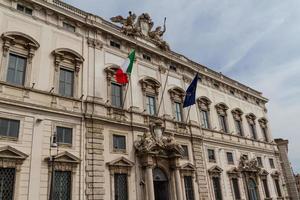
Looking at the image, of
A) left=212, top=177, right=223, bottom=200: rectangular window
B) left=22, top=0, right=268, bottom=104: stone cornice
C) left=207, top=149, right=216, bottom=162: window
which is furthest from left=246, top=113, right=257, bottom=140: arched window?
left=212, top=177, right=223, bottom=200: rectangular window

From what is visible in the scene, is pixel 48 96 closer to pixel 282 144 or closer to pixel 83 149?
pixel 83 149

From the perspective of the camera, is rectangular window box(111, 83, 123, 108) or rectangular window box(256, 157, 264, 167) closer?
rectangular window box(111, 83, 123, 108)

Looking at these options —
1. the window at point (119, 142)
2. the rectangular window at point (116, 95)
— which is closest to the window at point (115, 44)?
the rectangular window at point (116, 95)

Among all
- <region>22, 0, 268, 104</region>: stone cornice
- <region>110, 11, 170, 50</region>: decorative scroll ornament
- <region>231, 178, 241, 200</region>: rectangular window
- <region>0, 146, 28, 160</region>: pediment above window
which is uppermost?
<region>110, 11, 170, 50</region>: decorative scroll ornament

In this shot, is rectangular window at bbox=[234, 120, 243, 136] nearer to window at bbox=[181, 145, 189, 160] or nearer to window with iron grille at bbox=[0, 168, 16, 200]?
window at bbox=[181, 145, 189, 160]

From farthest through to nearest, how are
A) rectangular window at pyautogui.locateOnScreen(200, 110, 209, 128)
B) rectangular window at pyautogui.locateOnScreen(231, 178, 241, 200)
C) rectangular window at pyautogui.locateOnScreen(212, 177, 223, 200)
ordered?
rectangular window at pyautogui.locateOnScreen(200, 110, 209, 128)
rectangular window at pyautogui.locateOnScreen(231, 178, 241, 200)
rectangular window at pyautogui.locateOnScreen(212, 177, 223, 200)

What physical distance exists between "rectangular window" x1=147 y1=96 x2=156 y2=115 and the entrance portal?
14.4 feet

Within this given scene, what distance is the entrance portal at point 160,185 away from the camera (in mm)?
19781

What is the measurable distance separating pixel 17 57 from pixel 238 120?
23.9 m

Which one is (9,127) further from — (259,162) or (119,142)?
(259,162)

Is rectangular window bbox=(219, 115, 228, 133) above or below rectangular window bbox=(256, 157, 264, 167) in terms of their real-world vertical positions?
above

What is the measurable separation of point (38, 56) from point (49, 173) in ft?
22.4

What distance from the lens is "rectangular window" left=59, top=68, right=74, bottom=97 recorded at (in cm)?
1712

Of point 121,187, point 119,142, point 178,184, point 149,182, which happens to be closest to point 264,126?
point 178,184
